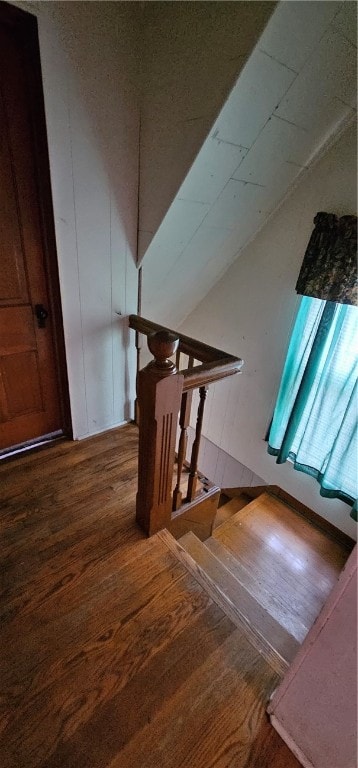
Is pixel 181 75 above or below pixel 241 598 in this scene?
above

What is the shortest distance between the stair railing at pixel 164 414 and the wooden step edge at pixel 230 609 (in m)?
0.12

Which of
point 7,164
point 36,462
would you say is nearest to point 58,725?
point 36,462

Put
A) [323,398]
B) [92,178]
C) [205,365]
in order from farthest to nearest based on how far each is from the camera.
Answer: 1. [323,398]
2. [92,178]
3. [205,365]

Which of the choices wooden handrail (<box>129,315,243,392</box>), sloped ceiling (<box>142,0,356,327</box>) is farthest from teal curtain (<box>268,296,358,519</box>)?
wooden handrail (<box>129,315,243,392</box>)

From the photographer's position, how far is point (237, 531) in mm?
2357

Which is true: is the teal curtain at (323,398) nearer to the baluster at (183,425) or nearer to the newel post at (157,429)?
the baluster at (183,425)

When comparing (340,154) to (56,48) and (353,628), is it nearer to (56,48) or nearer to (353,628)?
(56,48)

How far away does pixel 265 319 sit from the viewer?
2279 mm

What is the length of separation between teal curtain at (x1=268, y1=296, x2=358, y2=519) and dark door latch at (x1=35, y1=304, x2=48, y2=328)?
1.52m

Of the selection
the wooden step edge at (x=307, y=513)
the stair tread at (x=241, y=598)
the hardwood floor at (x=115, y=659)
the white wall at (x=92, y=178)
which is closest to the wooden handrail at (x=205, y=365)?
the white wall at (x=92, y=178)

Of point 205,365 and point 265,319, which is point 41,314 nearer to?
point 205,365

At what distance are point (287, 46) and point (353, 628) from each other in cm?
167

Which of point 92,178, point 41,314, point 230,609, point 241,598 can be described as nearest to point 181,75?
point 92,178

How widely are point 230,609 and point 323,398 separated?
4.52ft
